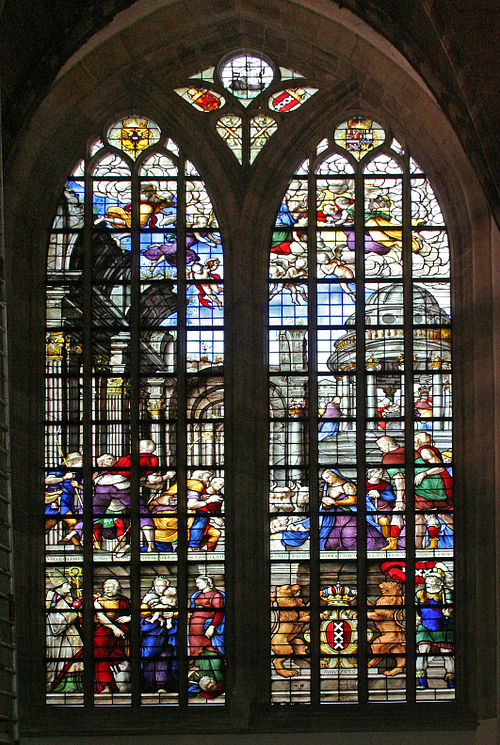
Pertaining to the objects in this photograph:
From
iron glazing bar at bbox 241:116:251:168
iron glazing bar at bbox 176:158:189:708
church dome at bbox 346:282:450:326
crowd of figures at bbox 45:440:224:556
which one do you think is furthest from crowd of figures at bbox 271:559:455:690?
iron glazing bar at bbox 241:116:251:168

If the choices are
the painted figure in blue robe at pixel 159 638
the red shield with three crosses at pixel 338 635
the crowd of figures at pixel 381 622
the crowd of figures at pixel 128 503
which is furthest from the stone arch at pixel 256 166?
the red shield with three crosses at pixel 338 635

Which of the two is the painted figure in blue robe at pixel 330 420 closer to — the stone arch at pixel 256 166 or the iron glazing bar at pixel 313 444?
the iron glazing bar at pixel 313 444

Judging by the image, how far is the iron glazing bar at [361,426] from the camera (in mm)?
10766

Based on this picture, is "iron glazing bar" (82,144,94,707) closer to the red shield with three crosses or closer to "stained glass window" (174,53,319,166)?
"stained glass window" (174,53,319,166)

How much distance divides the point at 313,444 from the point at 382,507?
2.53ft

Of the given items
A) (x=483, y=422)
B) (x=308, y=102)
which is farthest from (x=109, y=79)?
(x=483, y=422)

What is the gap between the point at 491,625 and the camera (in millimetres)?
10570

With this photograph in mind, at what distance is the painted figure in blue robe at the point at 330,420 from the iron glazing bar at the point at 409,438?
575mm

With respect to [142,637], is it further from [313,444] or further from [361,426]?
[361,426]

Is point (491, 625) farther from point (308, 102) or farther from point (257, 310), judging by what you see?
point (308, 102)

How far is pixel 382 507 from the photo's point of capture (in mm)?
10992

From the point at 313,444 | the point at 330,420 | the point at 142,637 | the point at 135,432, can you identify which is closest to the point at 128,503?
the point at 135,432

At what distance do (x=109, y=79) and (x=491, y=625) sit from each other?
5607mm

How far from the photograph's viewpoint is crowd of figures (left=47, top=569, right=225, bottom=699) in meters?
10.7
